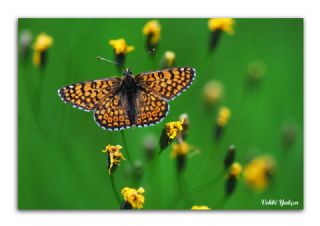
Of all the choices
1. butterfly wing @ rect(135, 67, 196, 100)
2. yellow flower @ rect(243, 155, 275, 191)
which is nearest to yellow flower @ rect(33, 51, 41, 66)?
butterfly wing @ rect(135, 67, 196, 100)

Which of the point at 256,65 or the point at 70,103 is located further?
the point at 256,65

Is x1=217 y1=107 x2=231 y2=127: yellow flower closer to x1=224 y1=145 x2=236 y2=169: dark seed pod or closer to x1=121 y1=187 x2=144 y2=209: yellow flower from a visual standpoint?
x1=224 y1=145 x2=236 y2=169: dark seed pod

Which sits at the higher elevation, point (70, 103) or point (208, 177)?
point (70, 103)

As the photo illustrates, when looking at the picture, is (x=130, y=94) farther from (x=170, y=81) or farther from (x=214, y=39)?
(x=214, y=39)

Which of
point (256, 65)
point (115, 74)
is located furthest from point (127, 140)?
point (256, 65)

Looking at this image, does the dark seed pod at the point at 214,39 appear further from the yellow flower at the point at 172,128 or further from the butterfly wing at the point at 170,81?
the yellow flower at the point at 172,128
